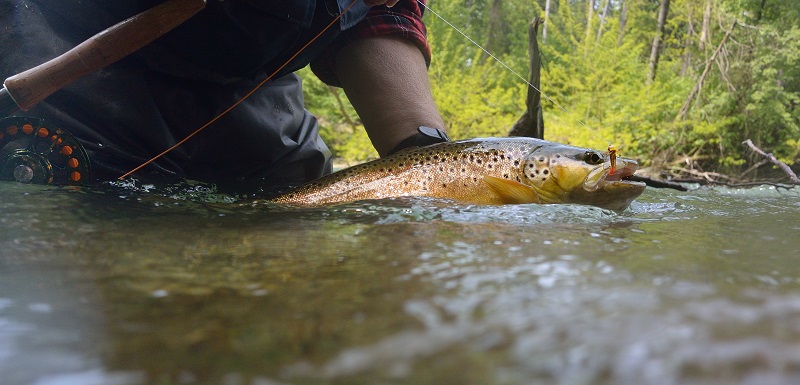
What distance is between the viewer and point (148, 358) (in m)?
0.30

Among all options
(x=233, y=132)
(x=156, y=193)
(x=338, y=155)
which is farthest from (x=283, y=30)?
(x=338, y=155)

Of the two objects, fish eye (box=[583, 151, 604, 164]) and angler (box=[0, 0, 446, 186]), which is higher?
angler (box=[0, 0, 446, 186])

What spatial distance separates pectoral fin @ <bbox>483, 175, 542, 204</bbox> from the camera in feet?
4.09

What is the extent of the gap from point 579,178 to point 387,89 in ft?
2.71

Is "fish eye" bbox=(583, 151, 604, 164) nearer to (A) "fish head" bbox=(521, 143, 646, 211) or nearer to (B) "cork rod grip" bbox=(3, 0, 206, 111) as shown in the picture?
(A) "fish head" bbox=(521, 143, 646, 211)

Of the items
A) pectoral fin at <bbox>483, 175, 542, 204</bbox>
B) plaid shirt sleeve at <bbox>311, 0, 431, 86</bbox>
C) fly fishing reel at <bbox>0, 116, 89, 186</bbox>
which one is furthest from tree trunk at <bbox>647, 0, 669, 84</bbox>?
fly fishing reel at <bbox>0, 116, 89, 186</bbox>

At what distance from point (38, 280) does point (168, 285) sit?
121 millimetres

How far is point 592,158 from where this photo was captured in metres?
1.33

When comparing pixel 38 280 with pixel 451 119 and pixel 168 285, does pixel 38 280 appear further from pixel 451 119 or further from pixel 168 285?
pixel 451 119

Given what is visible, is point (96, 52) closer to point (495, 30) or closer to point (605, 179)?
point (605, 179)

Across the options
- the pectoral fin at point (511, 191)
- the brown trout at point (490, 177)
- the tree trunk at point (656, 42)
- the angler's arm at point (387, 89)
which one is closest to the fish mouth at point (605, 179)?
the brown trout at point (490, 177)

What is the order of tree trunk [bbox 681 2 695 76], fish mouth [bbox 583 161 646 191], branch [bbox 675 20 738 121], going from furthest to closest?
tree trunk [bbox 681 2 695 76]
branch [bbox 675 20 738 121]
fish mouth [bbox 583 161 646 191]

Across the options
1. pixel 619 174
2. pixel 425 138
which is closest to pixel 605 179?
pixel 619 174

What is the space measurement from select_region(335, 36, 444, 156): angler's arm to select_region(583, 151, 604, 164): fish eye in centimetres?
66
